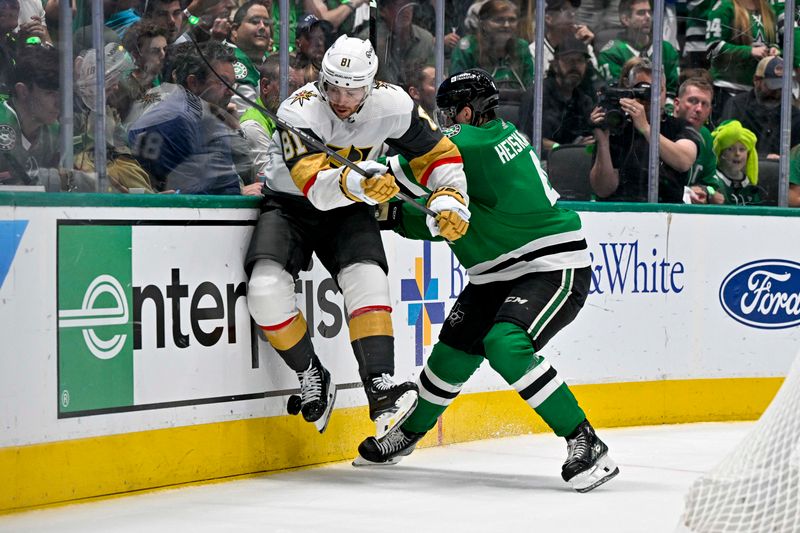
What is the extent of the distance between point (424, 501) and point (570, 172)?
2248mm

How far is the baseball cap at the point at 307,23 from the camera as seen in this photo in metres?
4.78

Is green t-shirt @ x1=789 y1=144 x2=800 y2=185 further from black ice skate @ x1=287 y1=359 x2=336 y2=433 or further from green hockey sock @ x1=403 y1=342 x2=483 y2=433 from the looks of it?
black ice skate @ x1=287 y1=359 x2=336 y2=433

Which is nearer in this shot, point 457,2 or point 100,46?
point 100,46

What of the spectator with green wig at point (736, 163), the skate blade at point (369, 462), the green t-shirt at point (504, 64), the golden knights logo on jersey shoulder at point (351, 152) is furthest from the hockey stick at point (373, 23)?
the spectator with green wig at point (736, 163)

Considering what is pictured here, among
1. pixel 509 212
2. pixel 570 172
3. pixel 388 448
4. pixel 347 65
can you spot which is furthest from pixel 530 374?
pixel 570 172

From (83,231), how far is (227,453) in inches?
36.8

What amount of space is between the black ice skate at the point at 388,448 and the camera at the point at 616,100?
2013 millimetres

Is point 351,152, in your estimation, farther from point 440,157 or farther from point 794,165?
point 794,165

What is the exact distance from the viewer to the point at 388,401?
4160 mm

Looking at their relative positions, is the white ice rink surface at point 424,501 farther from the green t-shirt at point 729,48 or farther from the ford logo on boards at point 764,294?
the green t-shirt at point 729,48

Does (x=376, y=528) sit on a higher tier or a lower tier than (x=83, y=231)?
lower

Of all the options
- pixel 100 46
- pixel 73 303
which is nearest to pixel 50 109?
pixel 100 46

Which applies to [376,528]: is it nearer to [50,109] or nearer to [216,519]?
[216,519]

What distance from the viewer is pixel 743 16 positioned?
6.23 meters
